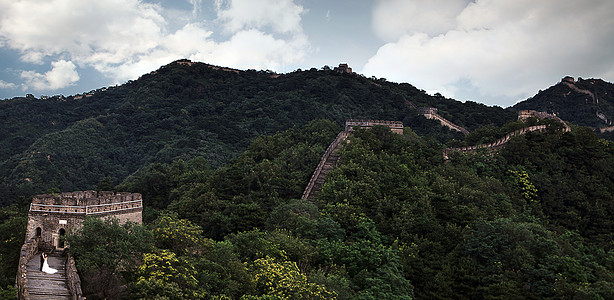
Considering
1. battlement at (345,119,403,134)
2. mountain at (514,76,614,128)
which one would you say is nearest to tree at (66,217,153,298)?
battlement at (345,119,403,134)

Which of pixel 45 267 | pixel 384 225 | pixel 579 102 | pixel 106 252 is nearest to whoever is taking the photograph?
pixel 45 267

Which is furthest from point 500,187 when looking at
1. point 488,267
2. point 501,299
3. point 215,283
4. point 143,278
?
point 143,278

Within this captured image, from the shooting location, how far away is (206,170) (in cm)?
5625

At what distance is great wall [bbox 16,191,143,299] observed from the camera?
2027cm

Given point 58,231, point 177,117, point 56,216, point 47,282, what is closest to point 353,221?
point 58,231

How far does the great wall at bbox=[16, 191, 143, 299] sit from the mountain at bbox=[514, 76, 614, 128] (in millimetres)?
91442

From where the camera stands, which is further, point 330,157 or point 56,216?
point 330,157

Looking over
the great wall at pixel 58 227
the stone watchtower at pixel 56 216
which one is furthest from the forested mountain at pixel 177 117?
the stone watchtower at pixel 56 216

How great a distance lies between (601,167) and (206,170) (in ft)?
129

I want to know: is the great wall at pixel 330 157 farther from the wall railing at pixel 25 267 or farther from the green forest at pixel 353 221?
the wall railing at pixel 25 267

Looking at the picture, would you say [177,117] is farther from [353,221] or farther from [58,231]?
[58,231]

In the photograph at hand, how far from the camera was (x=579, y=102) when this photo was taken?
337 ft

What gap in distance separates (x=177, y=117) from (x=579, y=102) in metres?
80.3

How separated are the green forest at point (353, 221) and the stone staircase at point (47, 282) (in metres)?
0.88
